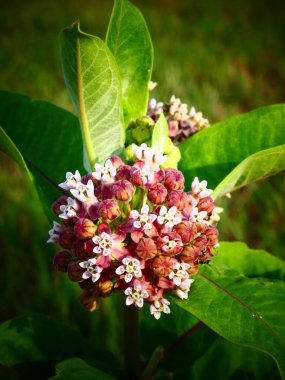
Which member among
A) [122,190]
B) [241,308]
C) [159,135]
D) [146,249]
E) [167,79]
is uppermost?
[167,79]

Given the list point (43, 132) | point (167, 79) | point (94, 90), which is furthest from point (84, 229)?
point (167, 79)

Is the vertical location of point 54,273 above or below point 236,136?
below

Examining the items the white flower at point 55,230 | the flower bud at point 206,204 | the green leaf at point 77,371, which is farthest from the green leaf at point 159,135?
the green leaf at point 77,371

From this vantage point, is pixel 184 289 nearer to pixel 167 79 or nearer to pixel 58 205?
pixel 58 205

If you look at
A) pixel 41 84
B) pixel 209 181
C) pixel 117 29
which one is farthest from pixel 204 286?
pixel 41 84

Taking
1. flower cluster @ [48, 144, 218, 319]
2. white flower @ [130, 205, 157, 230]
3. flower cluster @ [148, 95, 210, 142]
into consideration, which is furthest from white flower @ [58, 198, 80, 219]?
flower cluster @ [148, 95, 210, 142]

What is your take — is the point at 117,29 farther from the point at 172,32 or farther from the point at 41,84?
the point at 172,32

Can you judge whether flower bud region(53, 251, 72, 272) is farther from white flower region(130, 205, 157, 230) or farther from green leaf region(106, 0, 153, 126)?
green leaf region(106, 0, 153, 126)

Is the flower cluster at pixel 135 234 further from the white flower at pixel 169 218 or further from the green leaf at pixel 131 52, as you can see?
the green leaf at pixel 131 52
